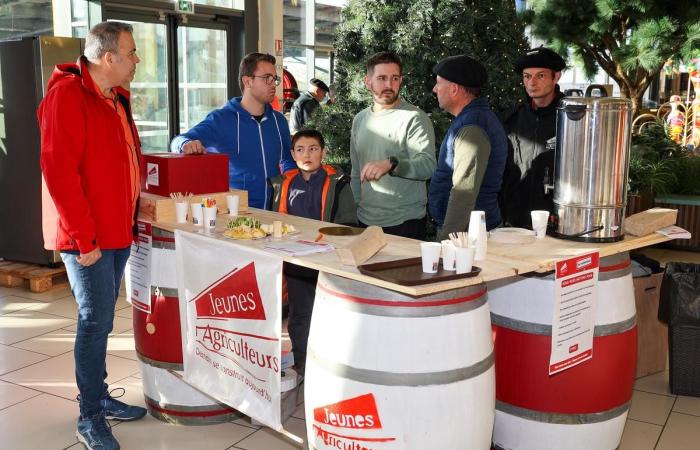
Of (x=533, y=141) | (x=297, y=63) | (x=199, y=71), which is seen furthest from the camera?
(x=297, y=63)

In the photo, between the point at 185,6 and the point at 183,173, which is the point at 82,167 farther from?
the point at 185,6

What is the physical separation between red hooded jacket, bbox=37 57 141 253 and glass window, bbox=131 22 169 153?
17.6 feet

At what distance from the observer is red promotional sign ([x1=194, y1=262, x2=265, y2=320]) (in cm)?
268

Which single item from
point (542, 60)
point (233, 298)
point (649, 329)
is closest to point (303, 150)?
point (233, 298)

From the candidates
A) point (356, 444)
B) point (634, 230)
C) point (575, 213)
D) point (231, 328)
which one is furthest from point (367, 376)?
point (634, 230)

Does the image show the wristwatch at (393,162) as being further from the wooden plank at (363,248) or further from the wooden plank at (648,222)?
the wooden plank at (648,222)

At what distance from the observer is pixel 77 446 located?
3143 millimetres

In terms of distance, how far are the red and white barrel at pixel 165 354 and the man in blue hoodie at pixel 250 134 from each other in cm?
76

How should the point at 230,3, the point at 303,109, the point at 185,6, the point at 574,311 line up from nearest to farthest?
1. the point at 574,311
2. the point at 185,6
3. the point at 303,109
4. the point at 230,3

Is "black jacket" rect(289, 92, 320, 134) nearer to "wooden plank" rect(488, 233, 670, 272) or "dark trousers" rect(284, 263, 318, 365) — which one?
"dark trousers" rect(284, 263, 318, 365)

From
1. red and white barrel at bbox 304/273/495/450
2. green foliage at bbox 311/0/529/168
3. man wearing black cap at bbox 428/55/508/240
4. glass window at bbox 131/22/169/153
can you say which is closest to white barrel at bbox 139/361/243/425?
red and white barrel at bbox 304/273/495/450

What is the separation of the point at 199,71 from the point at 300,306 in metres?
5.82

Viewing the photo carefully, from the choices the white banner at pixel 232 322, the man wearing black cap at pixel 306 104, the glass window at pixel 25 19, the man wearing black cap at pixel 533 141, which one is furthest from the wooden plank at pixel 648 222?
the glass window at pixel 25 19

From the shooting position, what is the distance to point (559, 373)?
8.80 feet
